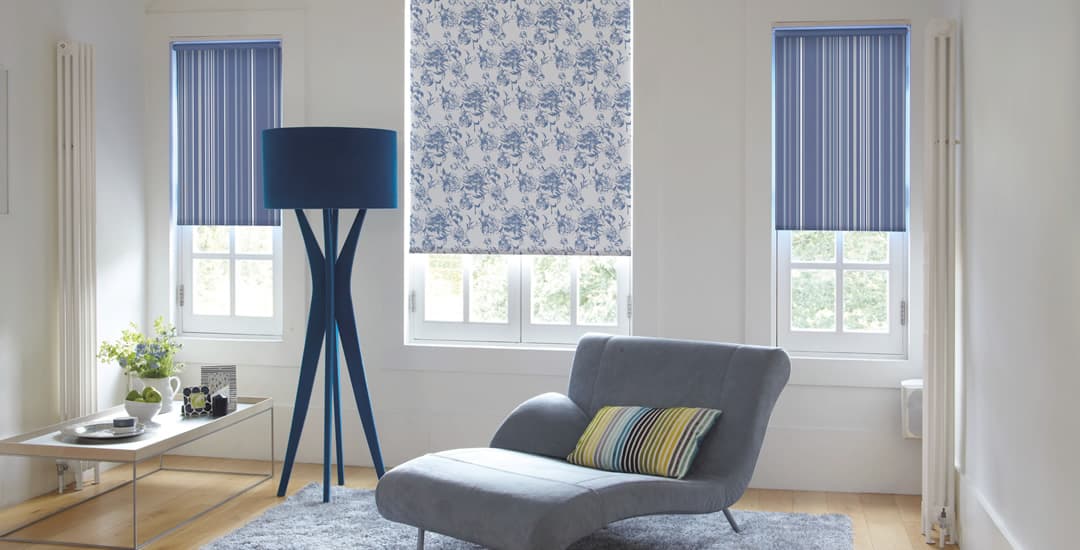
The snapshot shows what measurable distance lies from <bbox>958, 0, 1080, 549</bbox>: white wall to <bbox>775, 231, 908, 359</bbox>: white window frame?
2.73ft

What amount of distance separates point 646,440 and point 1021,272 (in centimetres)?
142

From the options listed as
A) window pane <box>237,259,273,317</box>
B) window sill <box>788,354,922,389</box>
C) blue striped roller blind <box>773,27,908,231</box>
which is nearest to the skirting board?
window sill <box>788,354,922,389</box>

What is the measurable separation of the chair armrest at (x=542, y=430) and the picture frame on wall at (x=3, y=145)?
7.73 feet

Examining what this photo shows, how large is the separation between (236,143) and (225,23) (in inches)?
24.5

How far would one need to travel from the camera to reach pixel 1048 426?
2.70 meters

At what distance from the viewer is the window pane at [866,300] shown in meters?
4.73

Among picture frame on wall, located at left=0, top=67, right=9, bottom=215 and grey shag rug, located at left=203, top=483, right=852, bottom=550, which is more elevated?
picture frame on wall, located at left=0, top=67, right=9, bottom=215

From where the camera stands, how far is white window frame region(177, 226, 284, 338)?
5.29 meters

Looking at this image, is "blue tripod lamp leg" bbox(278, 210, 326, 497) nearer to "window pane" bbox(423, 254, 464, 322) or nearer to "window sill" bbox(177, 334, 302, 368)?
"window sill" bbox(177, 334, 302, 368)

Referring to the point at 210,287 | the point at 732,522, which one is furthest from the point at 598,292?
the point at 210,287

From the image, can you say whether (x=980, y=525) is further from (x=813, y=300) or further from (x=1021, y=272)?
(x=813, y=300)

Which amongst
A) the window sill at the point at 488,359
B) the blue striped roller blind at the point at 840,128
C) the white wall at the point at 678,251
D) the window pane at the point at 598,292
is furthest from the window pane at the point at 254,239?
the blue striped roller blind at the point at 840,128

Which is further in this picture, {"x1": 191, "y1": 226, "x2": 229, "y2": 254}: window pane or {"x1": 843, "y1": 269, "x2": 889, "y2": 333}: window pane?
{"x1": 191, "y1": 226, "x2": 229, "y2": 254}: window pane

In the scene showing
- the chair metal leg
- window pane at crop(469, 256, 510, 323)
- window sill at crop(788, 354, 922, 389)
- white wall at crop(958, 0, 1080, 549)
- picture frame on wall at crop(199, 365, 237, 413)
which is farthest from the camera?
window pane at crop(469, 256, 510, 323)
